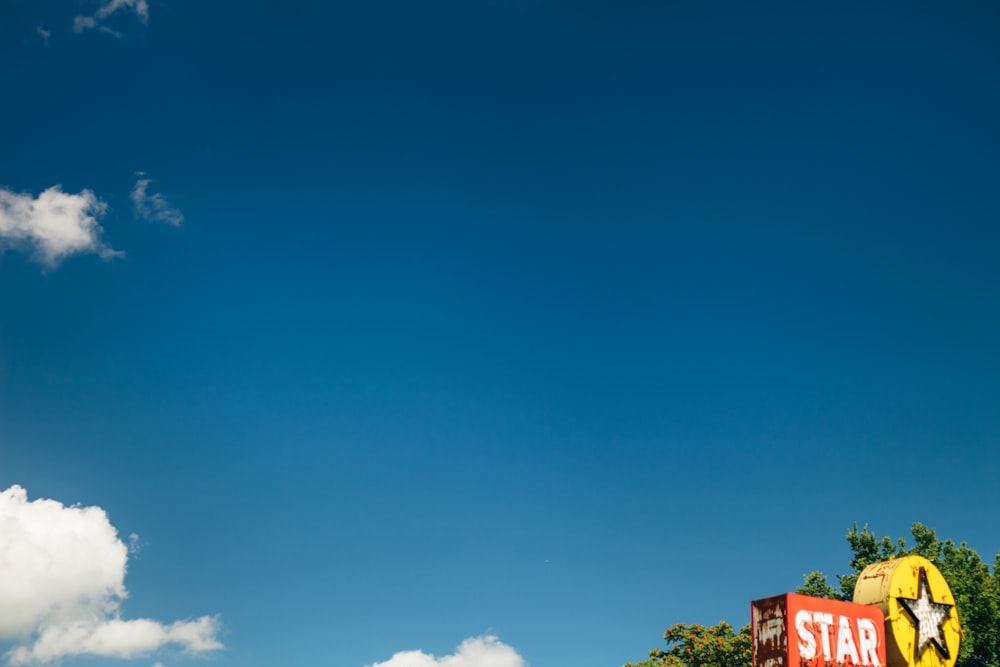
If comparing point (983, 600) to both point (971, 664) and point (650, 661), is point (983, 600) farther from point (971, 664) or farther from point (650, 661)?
point (650, 661)

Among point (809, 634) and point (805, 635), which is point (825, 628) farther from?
point (805, 635)

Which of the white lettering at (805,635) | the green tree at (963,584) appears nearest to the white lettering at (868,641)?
the white lettering at (805,635)

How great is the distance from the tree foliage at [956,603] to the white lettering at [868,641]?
19102mm

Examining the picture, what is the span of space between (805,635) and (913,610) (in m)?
5.61

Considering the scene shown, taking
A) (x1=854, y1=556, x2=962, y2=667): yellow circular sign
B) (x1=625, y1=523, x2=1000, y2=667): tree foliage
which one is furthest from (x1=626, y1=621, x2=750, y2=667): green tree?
(x1=854, y1=556, x2=962, y2=667): yellow circular sign

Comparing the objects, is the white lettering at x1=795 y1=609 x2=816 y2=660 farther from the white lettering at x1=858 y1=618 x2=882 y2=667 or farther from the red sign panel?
the white lettering at x1=858 y1=618 x2=882 y2=667

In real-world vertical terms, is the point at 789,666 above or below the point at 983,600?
below

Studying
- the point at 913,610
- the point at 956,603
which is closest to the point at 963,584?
the point at 956,603

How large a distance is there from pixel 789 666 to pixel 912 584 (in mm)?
7003

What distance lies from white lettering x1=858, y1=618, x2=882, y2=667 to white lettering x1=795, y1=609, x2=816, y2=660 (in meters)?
2.48

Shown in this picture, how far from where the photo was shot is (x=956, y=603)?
1464 inches

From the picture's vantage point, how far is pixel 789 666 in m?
21.6

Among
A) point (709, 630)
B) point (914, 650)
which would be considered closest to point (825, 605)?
point (914, 650)

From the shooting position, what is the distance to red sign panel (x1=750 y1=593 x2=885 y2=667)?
2208 centimetres
